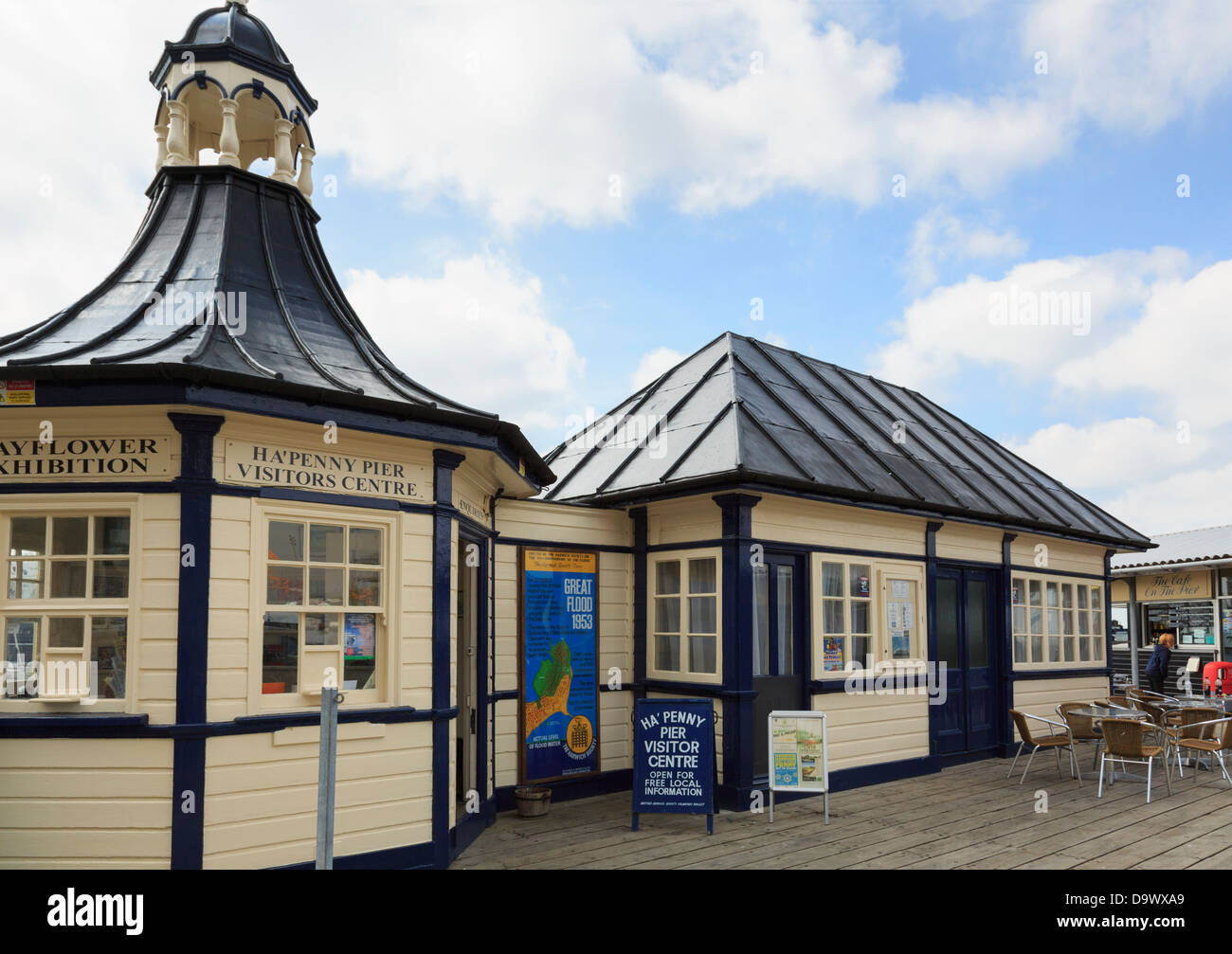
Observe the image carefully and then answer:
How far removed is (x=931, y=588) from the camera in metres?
10.7

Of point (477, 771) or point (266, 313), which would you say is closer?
point (266, 313)

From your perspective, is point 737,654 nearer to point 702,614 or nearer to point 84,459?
point 702,614

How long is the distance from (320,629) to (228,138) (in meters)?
4.58

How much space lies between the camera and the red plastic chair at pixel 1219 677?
14.4 metres

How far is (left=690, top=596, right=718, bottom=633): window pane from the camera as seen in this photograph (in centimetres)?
879

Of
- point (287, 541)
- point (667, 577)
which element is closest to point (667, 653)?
point (667, 577)

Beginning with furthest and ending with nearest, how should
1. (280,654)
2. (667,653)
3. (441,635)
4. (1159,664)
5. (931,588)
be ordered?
(1159,664) < (931,588) < (667,653) < (441,635) < (280,654)

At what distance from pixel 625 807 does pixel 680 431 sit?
13.7 ft

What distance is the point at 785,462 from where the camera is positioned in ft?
29.9

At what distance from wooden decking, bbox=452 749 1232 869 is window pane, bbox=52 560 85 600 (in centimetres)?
340

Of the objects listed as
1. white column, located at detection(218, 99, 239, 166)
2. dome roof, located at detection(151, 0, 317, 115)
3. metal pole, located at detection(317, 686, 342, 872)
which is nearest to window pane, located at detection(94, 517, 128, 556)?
metal pole, located at detection(317, 686, 342, 872)

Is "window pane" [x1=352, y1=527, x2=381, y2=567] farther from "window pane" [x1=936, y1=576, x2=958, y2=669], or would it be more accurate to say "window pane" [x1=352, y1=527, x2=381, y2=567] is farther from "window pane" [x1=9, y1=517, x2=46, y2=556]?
"window pane" [x1=936, y1=576, x2=958, y2=669]
